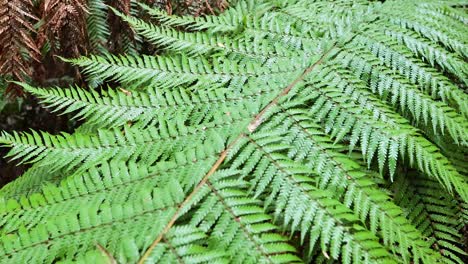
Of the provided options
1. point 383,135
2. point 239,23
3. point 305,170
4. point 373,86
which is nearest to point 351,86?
point 373,86

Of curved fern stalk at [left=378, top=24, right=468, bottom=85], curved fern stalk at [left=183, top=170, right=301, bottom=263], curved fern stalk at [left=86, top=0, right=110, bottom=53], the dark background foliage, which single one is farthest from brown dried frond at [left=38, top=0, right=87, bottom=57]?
curved fern stalk at [left=378, top=24, right=468, bottom=85]

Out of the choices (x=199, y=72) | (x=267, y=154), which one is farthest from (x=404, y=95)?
(x=199, y=72)

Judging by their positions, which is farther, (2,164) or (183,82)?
(2,164)

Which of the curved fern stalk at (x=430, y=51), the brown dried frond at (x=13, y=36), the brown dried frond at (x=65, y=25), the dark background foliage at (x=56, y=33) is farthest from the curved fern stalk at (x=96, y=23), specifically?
the curved fern stalk at (x=430, y=51)

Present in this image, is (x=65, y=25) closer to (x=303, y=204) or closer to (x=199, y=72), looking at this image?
(x=199, y=72)

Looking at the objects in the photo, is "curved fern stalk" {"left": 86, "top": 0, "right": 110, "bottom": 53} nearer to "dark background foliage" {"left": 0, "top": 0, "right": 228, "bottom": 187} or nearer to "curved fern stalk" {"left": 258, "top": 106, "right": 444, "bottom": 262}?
"dark background foliage" {"left": 0, "top": 0, "right": 228, "bottom": 187}

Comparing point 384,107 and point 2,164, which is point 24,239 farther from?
point 2,164
